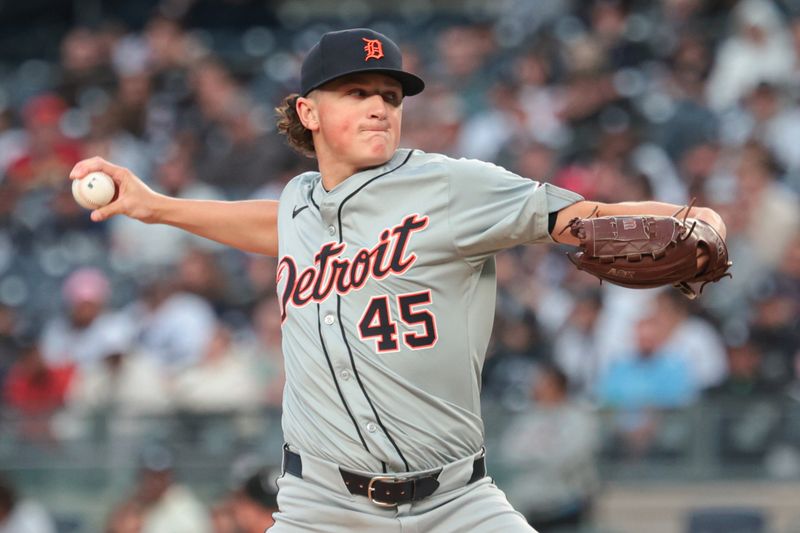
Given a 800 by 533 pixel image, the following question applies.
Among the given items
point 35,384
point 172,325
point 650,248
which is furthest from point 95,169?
point 35,384

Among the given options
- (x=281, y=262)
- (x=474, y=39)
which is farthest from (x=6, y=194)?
(x=281, y=262)

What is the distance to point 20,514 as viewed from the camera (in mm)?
7402

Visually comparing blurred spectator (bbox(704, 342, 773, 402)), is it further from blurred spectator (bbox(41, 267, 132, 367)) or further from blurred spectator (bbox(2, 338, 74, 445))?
blurred spectator (bbox(2, 338, 74, 445))

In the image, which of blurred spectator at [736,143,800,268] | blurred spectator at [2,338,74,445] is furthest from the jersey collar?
blurred spectator at [2,338,74,445]

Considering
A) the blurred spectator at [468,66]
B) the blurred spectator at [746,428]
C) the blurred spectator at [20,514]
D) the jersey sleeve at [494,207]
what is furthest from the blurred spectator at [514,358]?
the jersey sleeve at [494,207]

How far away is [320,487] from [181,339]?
4.97 meters

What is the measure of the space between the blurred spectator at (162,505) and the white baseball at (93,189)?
3104 mm

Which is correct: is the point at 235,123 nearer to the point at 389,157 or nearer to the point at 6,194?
the point at 6,194

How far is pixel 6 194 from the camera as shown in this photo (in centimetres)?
1084

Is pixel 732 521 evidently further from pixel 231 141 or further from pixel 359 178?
pixel 231 141

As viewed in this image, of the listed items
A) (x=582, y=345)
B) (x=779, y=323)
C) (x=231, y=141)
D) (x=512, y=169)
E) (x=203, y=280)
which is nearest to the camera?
(x=779, y=323)

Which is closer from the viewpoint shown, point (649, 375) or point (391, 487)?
point (391, 487)

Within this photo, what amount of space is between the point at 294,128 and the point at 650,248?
1280 millimetres

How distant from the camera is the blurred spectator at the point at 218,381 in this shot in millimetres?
7875
